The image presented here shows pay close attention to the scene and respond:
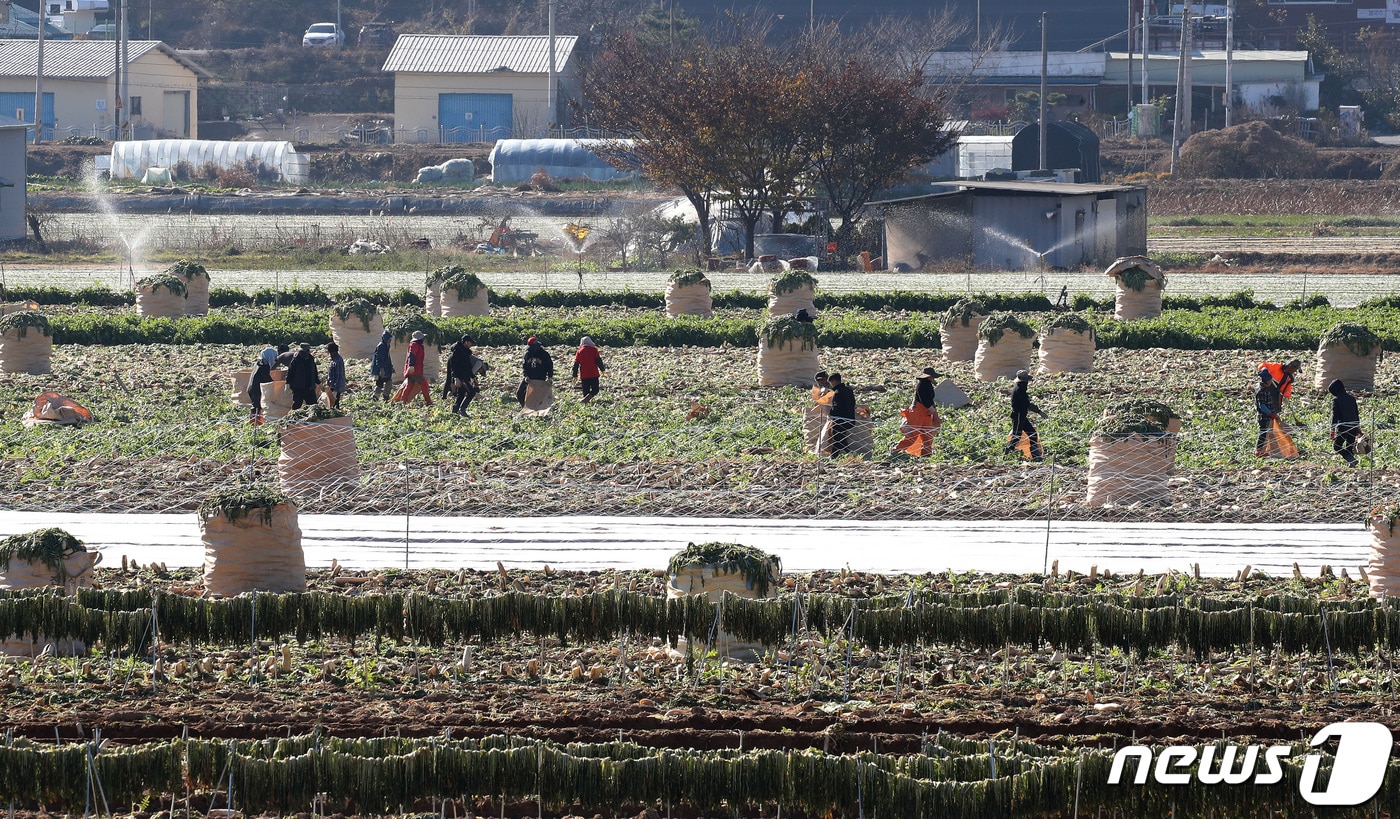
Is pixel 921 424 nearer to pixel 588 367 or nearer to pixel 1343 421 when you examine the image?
pixel 1343 421

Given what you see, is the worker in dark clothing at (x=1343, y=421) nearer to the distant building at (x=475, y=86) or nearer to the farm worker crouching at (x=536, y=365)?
the farm worker crouching at (x=536, y=365)

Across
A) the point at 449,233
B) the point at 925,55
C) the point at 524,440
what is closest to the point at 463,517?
the point at 524,440

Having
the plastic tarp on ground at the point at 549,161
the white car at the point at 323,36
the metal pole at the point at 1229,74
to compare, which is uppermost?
the white car at the point at 323,36

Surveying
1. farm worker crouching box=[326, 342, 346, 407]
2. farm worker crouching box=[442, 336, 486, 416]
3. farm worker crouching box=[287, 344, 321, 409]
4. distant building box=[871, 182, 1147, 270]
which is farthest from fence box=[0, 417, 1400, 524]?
distant building box=[871, 182, 1147, 270]

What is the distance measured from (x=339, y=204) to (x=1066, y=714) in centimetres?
5200

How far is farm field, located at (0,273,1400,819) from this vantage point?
895 centimetres

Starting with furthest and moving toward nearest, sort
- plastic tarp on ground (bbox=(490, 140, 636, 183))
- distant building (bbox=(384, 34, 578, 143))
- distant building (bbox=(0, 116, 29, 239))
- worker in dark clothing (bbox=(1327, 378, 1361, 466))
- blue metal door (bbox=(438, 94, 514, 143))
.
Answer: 1. blue metal door (bbox=(438, 94, 514, 143))
2. distant building (bbox=(384, 34, 578, 143))
3. plastic tarp on ground (bbox=(490, 140, 636, 183))
4. distant building (bbox=(0, 116, 29, 239))
5. worker in dark clothing (bbox=(1327, 378, 1361, 466))

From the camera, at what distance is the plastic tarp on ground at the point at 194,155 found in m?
65.1

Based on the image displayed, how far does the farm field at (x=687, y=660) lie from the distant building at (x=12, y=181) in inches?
1345

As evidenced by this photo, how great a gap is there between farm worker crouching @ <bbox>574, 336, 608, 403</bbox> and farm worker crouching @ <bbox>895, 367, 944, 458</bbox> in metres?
5.08

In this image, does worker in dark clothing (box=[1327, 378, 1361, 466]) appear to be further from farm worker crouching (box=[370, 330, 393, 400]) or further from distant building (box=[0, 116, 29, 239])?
distant building (box=[0, 116, 29, 239])

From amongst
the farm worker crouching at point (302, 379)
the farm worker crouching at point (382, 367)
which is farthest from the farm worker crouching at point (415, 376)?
the farm worker crouching at point (302, 379)

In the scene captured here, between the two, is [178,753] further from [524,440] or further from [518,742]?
[524,440]

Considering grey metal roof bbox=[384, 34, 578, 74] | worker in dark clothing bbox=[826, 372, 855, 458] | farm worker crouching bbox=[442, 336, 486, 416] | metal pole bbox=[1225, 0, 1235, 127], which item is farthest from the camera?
grey metal roof bbox=[384, 34, 578, 74]
